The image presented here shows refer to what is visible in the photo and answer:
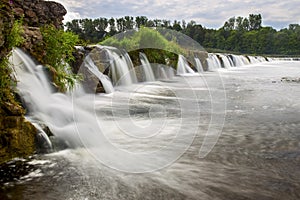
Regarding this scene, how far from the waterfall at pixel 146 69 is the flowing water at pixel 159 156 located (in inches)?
264

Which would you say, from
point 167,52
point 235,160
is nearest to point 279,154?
point 235,160

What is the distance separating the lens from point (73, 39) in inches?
313

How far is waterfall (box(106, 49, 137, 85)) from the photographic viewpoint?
1125cm

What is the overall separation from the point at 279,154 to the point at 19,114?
3879 mm

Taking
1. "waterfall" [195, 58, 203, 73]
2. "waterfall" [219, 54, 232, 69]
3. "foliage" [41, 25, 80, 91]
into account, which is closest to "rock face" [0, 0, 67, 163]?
"foliage" [41, 25, 80, 91]

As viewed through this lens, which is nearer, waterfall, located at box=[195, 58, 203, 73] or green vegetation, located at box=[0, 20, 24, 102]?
green vegetation, located at box=[0, 20, 24, 102]

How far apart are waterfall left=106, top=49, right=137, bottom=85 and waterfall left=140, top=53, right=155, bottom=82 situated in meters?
1.05

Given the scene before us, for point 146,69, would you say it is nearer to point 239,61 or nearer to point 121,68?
point 121,68

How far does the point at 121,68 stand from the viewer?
11625mm

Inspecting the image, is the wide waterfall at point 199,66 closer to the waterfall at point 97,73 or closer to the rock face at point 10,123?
the waterfall at point 97,73

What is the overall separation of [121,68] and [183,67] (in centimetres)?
888

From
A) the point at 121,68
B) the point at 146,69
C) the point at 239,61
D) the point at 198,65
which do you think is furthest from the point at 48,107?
the point at 239,61

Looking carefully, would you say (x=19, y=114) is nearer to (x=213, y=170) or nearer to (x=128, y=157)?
(x=128, y=157)

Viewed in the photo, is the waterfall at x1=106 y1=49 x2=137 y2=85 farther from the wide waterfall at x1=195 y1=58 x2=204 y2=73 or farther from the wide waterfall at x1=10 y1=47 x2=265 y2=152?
the wide waterfall at x1=195 y1=58 x2=204 y2=73
